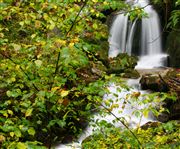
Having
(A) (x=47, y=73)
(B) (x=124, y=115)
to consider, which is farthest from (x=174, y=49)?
(A) (x=47, y=73)

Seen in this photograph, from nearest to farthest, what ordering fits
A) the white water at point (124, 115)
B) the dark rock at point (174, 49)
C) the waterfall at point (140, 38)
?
1. the white water at point (124, 115)
2. the dark rock at point (174, 49)
3. the waterfall at point (140, 38)

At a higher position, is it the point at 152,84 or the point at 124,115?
the point at 152,84

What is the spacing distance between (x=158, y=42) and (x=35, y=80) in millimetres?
14974

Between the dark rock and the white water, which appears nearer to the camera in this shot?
the white water

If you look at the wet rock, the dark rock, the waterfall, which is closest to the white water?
the wet rock

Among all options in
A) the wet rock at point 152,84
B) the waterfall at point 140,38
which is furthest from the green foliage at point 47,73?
the waterfall at point 140,38

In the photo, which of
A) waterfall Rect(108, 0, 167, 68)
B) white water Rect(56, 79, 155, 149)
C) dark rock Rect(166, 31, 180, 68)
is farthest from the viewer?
waterfall Rect(108, 0, 167, 68)

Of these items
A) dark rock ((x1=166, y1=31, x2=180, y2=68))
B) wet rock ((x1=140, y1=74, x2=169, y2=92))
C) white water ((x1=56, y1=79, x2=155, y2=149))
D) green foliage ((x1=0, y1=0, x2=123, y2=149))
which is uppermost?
green foliage ((x1=0, y1=0, x2=123, y2=149))

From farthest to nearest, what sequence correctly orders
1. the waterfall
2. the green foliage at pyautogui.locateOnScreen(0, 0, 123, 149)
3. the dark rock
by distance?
the waterfall < the dark rock < the green foliage at pyautogui.locateOnScreen(0, 0, 123, 149)

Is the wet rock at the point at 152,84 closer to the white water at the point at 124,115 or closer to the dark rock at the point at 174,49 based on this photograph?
the white water at the point at 124,115

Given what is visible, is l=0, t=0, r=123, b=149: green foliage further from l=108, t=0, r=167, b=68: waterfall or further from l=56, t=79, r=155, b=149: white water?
l=108, t=0, r=167, b=68: waterfall

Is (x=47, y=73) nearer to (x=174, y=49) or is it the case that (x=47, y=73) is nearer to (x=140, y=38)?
(x=174, y=49)

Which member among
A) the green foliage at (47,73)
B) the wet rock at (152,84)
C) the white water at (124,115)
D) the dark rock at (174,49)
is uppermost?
the green foliage at (47,73)

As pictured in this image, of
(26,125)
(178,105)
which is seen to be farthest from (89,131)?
(26,125)
